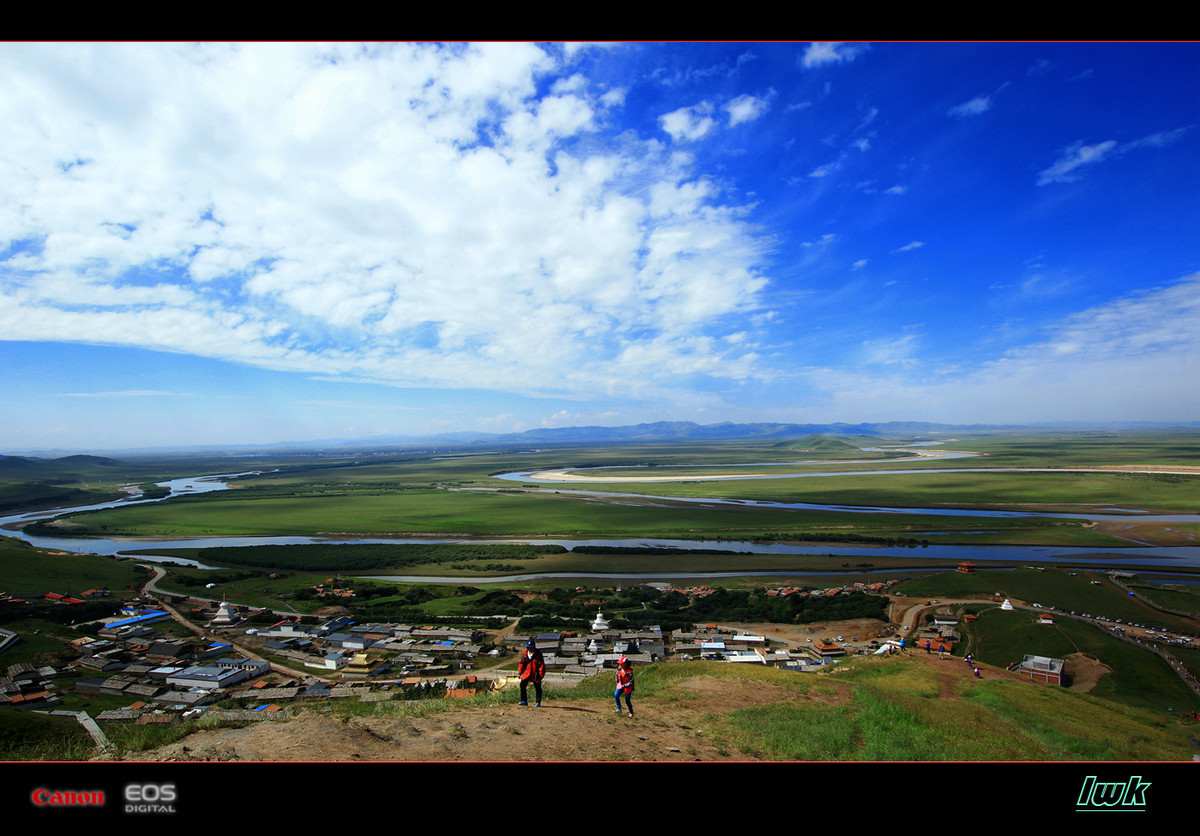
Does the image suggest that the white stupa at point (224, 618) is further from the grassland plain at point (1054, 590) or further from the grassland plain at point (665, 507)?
the grassland plain at point (1054, 590)

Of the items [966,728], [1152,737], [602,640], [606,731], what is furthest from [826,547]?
[606,731]
